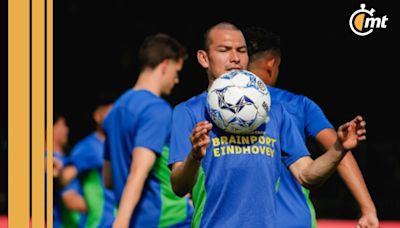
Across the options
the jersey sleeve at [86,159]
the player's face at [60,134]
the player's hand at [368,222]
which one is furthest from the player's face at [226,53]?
the player's face at [60,134]

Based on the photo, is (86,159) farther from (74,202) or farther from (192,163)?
(192,163)

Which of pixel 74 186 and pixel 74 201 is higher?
pixel 74 186

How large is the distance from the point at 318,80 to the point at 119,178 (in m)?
9.88

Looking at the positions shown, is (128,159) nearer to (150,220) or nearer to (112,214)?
(150,220)

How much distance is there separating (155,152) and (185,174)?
6.34ft

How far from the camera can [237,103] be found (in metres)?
5.06

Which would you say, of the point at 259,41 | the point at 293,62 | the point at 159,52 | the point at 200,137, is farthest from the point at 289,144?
the point at 293,62

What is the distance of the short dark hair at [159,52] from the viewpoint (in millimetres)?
7480

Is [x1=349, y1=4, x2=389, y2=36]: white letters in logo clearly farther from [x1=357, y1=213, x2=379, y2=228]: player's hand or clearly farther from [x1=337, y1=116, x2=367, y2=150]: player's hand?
[x1=337, y1=116, x2=367, y2=150]: player's hand

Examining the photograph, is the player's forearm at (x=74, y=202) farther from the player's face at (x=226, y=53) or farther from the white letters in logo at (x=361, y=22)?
the player's face at (x=226, y=53)

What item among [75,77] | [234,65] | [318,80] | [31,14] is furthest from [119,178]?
[75,77]

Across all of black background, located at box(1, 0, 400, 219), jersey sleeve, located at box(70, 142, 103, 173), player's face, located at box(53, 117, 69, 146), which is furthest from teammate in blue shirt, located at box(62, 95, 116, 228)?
black background, located at box(1, 0, 400, 219)

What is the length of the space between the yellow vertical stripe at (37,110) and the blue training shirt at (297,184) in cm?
167

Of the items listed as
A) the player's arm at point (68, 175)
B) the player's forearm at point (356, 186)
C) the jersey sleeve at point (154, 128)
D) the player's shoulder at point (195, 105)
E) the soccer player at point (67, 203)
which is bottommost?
the soccer player at point (67, 203)
